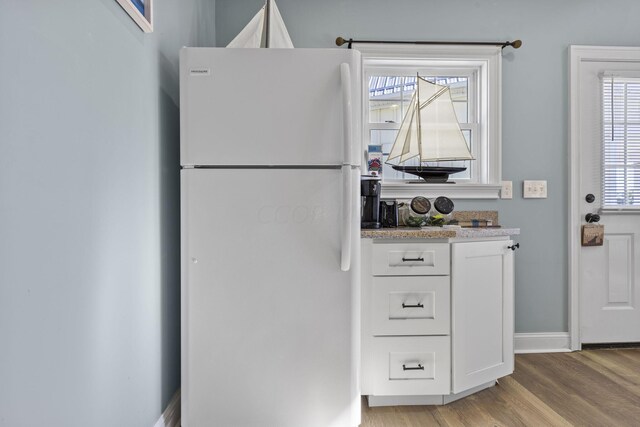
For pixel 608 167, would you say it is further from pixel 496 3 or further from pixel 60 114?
pixel 60 114

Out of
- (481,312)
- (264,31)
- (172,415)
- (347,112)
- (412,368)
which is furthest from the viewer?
(481,312)

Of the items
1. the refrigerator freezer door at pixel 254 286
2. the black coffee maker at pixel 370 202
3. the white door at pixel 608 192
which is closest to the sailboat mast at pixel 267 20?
the refrigerator freezer door at pixel 254 286

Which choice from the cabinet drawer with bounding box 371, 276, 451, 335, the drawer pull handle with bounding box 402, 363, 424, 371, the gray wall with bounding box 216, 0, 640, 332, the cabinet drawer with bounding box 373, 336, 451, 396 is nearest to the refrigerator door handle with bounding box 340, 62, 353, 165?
the cabinet drawer with bounding box 371, 276, 451, 335

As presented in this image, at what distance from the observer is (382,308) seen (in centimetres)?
192

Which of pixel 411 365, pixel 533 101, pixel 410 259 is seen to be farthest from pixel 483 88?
pixel 411 365

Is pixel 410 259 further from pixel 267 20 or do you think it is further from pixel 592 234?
pixel 592 234

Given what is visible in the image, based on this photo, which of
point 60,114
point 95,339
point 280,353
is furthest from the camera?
point 280,353

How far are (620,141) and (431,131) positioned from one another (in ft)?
4.27

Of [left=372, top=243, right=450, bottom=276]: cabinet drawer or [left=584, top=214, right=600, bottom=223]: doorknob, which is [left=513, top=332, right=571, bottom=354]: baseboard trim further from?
[left=372, top=243, right=450, bottom=276]: cabinet drawer

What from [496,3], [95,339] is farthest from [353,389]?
[496,3]

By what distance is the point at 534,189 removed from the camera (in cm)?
265

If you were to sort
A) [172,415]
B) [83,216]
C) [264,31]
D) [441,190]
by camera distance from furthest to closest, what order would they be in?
1. [441,190]
2. [264,31]
3. [172,415]
4. [83,216]

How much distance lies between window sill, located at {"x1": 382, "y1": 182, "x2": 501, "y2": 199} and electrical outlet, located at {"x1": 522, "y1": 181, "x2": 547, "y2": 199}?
0.60 feet

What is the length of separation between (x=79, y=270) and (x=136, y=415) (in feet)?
2.07
